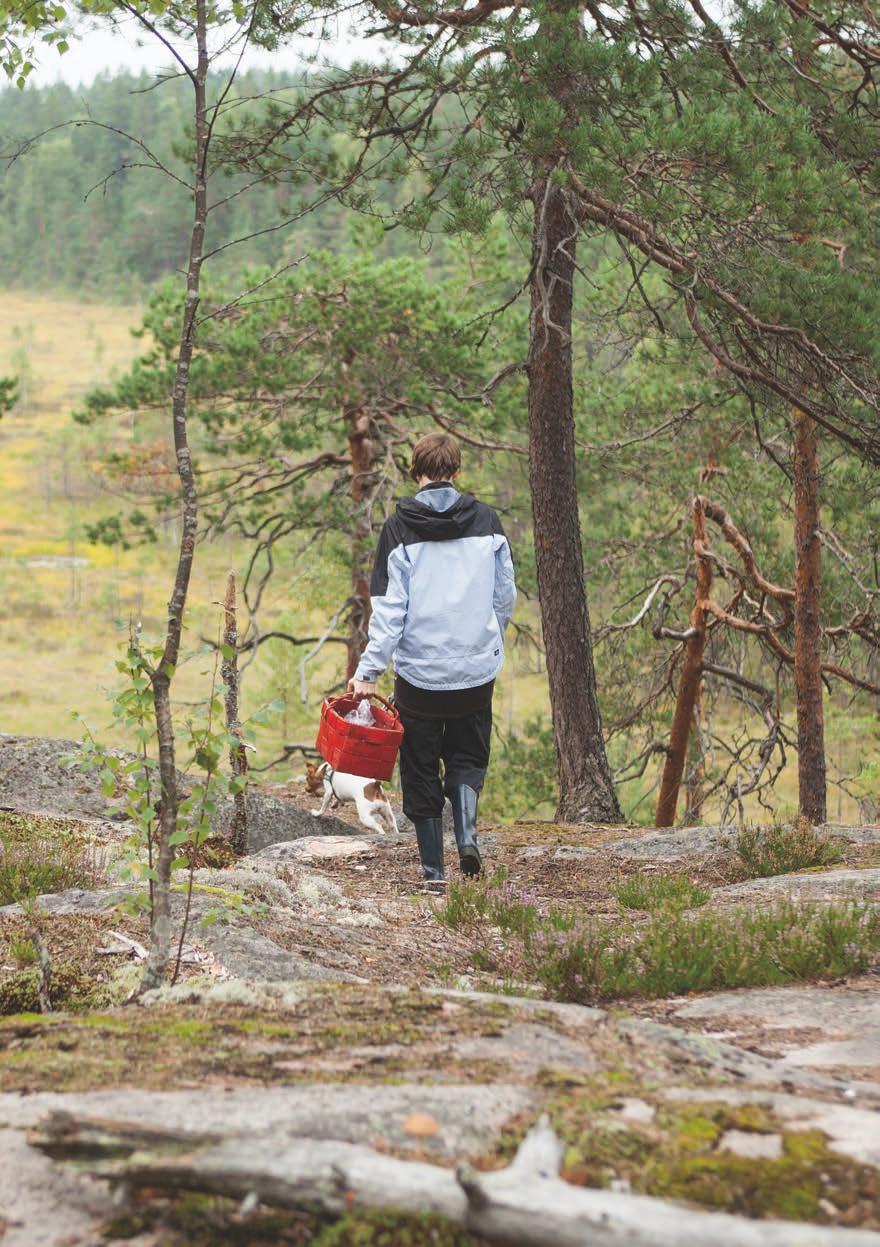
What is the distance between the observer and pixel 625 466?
16.0 m

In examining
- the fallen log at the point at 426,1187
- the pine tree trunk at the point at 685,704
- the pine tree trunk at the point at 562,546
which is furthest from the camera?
the pine tree trunk at the point at 685,704

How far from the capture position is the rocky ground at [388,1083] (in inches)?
71.4

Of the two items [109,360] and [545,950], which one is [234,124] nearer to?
[545,950]

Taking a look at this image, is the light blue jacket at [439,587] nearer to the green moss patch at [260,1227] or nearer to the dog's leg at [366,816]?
the dog's leg at [366,816]

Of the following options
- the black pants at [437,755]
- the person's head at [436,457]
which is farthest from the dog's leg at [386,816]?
the person's head at [436,457]

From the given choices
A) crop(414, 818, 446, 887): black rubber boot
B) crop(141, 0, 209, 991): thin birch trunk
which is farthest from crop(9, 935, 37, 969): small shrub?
crop(414, 818, 446, 887): black rubber boot

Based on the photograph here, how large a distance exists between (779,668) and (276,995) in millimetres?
10447

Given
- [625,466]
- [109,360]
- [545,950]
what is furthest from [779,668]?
[109,360]

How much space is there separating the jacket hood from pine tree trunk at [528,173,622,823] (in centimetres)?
325

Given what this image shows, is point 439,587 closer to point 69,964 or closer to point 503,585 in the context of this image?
point 503,585

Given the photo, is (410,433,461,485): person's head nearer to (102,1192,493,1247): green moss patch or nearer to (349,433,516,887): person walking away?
(349,433,516,887): person walking away

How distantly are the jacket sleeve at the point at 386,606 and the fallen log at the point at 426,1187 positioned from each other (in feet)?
12.5

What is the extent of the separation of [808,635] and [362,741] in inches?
242

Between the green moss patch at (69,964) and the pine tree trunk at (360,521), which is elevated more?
the pine tree trunk at (360,521)
